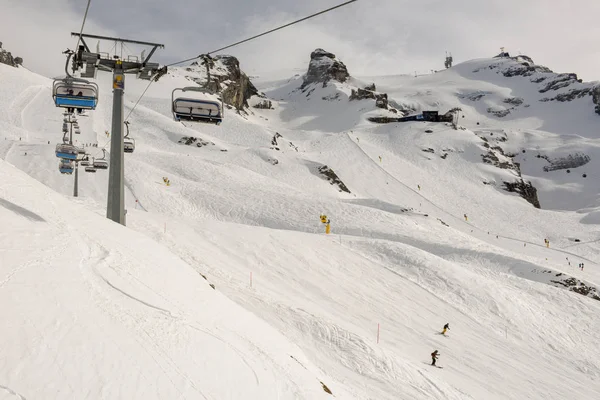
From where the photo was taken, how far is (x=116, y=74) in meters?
15.3

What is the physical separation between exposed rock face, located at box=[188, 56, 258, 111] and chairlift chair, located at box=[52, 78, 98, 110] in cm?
8212

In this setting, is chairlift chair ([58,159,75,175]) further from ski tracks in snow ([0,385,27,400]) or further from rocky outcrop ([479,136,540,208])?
rocky outcrop ([479,136,540,208])

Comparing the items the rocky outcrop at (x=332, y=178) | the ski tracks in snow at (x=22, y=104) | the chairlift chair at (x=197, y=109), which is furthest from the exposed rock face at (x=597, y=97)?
the ski tracks in snow at (x=22, y=104)

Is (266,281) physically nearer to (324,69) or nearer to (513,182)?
(513,182)

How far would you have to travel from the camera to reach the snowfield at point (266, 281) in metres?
5.51

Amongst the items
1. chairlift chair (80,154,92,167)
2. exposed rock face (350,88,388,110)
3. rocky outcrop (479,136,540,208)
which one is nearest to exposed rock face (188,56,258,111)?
exposed rock face (350,88,388,110)

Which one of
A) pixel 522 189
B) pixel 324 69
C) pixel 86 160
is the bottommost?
pixel 522 189

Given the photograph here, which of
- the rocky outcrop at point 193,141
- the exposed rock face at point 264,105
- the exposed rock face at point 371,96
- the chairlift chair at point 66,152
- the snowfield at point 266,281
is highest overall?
the exposed rock face at point 371,96

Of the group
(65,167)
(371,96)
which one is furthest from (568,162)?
(65,167)

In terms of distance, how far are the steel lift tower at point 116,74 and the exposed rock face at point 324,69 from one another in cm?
11910

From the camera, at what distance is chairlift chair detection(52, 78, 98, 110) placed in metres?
13.5

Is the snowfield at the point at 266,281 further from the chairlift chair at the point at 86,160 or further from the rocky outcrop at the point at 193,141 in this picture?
the chairlift chair at the point at 86,160

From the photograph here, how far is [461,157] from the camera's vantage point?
75.0m

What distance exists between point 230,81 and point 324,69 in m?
43.3
